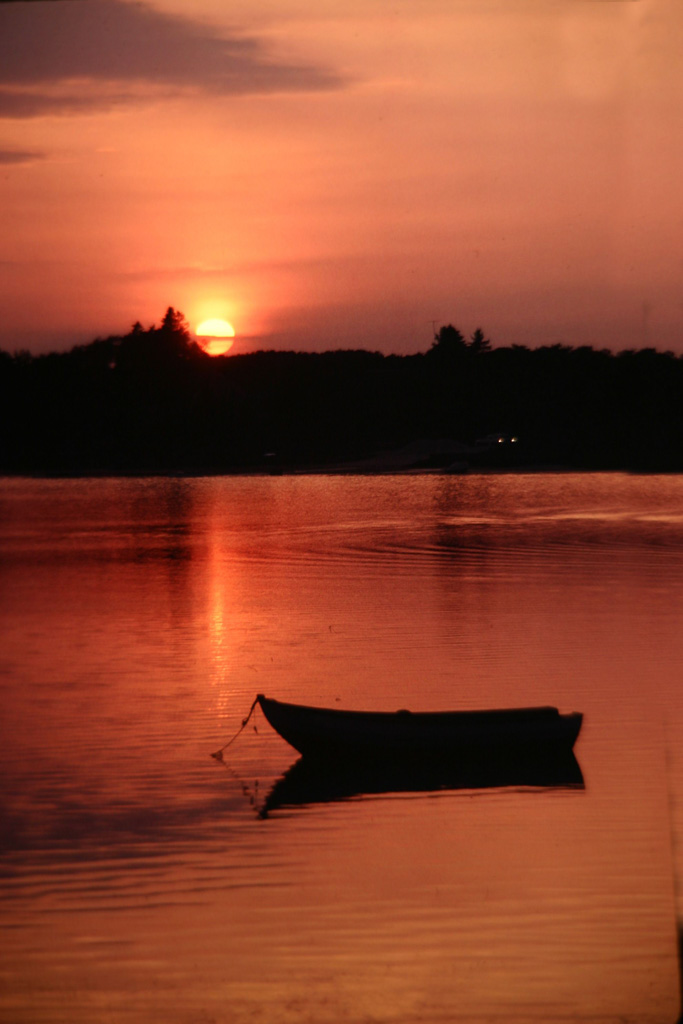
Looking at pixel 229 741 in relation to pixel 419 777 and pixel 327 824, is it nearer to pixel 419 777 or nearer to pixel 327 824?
pixel 419 777

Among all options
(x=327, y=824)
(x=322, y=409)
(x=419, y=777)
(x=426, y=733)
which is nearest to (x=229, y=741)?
(x=419, y=777)

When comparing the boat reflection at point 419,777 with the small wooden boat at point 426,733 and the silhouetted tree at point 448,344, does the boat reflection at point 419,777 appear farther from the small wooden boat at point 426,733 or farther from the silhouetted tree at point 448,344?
the silhouetted tree at point 448,344

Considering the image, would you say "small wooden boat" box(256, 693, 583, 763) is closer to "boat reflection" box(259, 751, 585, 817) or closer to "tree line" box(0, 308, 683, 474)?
"boat reflection" box(259, 751, 585, 817)

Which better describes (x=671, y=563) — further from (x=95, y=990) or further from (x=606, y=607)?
(x=95, y=990)

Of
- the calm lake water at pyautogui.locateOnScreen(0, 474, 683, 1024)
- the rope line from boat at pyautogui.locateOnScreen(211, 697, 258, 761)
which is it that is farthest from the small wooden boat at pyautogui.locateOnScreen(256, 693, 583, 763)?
the rope line from boat at pyautogui.locateOnScreen(211, 697, 258, 761)

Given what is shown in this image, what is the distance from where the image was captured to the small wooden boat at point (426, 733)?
1304cm

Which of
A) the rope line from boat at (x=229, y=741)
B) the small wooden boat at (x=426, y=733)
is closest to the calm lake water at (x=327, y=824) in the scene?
the rope line from boat at (x=229, y=741)

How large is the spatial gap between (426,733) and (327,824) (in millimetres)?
1511

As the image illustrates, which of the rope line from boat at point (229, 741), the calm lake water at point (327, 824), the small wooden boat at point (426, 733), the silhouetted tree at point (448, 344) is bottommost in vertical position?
the calm lake water at point (327, 824)

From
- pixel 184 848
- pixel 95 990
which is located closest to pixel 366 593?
pixel 184 848

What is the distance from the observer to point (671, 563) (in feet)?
118

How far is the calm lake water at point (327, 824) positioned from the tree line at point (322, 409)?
8602 centimetres

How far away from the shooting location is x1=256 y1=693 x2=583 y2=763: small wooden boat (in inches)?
513

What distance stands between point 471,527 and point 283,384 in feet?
266
